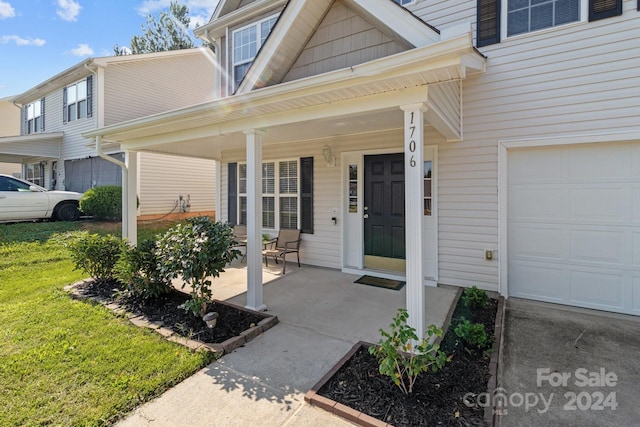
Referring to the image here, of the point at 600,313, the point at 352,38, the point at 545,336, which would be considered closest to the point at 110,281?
the point at 352,38

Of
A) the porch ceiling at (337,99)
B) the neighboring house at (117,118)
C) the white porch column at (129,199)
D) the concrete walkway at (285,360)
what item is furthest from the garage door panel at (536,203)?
the neighboring house at (117,118)

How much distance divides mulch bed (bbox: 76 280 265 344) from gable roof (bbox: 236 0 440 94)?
10.3 feet

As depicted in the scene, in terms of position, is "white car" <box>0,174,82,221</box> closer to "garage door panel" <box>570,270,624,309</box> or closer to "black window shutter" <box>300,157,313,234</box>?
"black window shutter" <box>300,157,313,234</box>

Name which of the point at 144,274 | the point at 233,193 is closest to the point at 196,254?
the point at 144,274

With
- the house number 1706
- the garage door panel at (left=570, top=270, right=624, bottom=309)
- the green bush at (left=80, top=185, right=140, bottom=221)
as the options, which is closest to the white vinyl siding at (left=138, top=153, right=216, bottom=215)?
the green bush at (left=80, top=185, right=140, bottom=221)

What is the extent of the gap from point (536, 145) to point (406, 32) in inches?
96.7

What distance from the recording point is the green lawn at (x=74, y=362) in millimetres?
2225

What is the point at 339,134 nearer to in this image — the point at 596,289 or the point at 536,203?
the point at 536,203

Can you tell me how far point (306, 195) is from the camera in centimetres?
622

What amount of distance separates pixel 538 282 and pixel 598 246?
33.5 inches

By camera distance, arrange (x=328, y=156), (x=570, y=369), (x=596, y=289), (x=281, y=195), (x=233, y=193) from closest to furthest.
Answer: (x=570, y=369), (x=596, y=289), (x=328, y=156), (x=281, y=195), (x=233, y=193)

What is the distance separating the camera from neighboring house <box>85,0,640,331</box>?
3.37 metres

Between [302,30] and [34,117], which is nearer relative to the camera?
[302,30]

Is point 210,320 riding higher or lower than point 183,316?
higher
